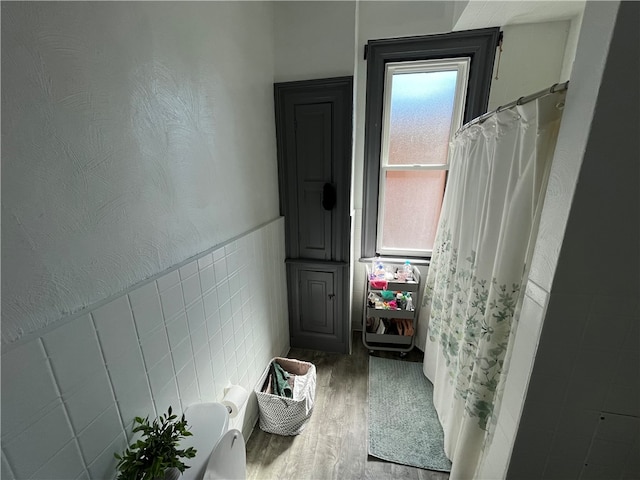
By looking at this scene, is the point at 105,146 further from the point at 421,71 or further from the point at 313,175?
the point at 421,71

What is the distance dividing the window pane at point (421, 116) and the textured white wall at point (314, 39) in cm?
54

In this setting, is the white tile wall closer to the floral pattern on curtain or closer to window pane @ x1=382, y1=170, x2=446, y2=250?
the floral pattern on curtain

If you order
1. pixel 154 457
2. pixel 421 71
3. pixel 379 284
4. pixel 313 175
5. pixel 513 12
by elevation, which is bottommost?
pixel 379 284

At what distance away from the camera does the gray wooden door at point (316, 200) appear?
1583mm

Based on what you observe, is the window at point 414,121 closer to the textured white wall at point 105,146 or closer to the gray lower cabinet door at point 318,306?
the gray lower cabinet door at point 318,306

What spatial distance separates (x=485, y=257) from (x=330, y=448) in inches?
49.0

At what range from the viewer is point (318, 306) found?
1.95 metres

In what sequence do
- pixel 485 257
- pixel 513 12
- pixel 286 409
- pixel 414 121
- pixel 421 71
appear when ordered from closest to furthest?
pixel 485 257, pixel 286 409, pixel 513 12, pixel 421 71, pixel 414 121

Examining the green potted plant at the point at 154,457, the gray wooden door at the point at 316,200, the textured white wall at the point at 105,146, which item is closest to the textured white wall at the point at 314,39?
the gray wooden door at the point at 316,200

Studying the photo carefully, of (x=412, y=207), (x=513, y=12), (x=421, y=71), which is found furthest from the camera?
(x=412, y=207)

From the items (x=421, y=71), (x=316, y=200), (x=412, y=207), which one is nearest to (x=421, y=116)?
(x=421, y=71)

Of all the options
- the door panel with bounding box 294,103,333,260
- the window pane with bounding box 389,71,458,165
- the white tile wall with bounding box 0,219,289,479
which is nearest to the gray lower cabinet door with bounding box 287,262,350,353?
the door panel with bounding box 294,103,333,260

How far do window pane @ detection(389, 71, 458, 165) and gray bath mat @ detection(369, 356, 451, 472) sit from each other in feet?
5.17

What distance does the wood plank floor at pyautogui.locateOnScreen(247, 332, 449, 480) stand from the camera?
4.12 feet
